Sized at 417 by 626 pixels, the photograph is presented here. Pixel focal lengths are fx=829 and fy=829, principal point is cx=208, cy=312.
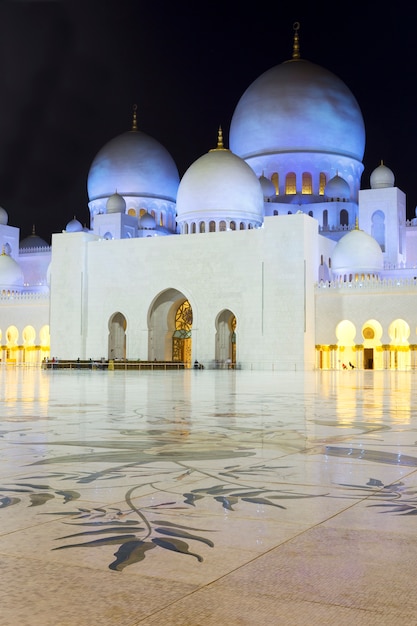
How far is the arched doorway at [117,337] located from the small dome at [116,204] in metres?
4.32

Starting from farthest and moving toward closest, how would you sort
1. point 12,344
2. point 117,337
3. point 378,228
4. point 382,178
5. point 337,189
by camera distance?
point 12,344
point 337,189
point 117,337
point 378,228
point 382,178

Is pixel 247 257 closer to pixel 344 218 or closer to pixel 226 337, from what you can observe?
pixel 226 337

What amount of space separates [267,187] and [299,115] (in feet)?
9.32

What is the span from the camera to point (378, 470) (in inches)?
113

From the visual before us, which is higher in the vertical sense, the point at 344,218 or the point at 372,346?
the point at 344,218

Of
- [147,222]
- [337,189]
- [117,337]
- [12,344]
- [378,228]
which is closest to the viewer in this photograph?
[378,228]

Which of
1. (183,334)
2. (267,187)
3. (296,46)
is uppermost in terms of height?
(296,46)

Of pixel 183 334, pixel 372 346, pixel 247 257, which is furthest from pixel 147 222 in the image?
pixel 372 346

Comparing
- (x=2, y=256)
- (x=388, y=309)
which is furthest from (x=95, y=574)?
(x=2, y=256)

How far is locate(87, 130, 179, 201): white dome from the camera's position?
3259cm

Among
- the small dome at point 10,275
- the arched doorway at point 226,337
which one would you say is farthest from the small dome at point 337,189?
the small dome at point 10,275

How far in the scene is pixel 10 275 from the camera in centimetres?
3241

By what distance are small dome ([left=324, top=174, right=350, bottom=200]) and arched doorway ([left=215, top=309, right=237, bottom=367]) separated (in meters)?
5.95

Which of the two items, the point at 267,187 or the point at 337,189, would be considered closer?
the point at 337,189
